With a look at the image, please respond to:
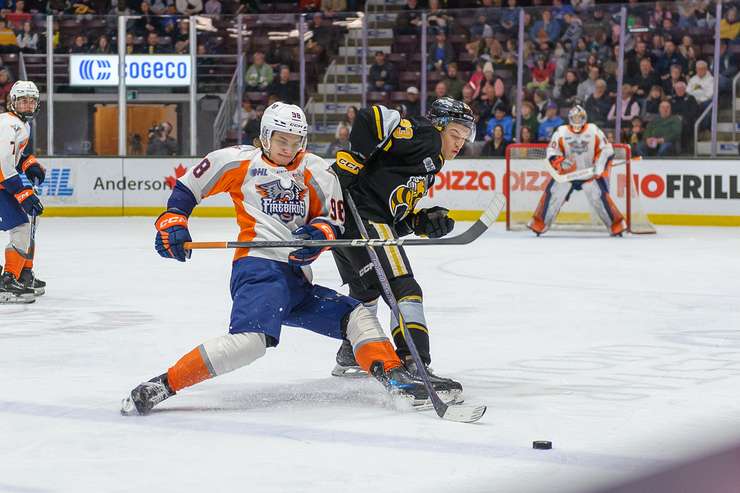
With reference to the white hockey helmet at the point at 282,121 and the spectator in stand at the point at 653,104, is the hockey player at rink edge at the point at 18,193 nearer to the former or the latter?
the white hockey helmet at the point at 282,121

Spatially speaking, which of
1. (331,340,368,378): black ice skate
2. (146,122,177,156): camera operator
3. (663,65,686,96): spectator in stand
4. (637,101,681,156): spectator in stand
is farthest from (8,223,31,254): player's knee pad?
(663,65,686,96): spectator in stand

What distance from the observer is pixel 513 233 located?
1189 centimetres

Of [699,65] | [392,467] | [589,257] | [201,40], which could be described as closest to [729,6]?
[699,65]

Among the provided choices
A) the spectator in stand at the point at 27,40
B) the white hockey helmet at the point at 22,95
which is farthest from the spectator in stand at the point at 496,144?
the white hockey helmet at the point at 22,95

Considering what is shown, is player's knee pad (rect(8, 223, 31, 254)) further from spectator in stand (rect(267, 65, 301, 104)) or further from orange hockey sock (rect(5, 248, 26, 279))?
spectator in stand (rect(267, 65, 301, 104))

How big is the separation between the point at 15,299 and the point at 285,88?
8225 millimetres

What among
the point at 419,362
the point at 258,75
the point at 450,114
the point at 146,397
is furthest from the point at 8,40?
the point at 419,362

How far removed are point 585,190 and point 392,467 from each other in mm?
9299

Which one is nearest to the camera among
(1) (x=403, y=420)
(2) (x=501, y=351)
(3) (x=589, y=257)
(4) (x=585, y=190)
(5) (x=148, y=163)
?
(1) (x=403, y=420)

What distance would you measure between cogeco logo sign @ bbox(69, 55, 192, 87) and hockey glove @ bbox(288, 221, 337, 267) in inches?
425

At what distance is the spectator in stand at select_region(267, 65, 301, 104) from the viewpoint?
14.1 meters

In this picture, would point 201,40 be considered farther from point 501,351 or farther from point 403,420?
point 403,420

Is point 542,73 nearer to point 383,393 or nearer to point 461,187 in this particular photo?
point 461,187

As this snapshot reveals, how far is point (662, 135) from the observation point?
12.8 m
